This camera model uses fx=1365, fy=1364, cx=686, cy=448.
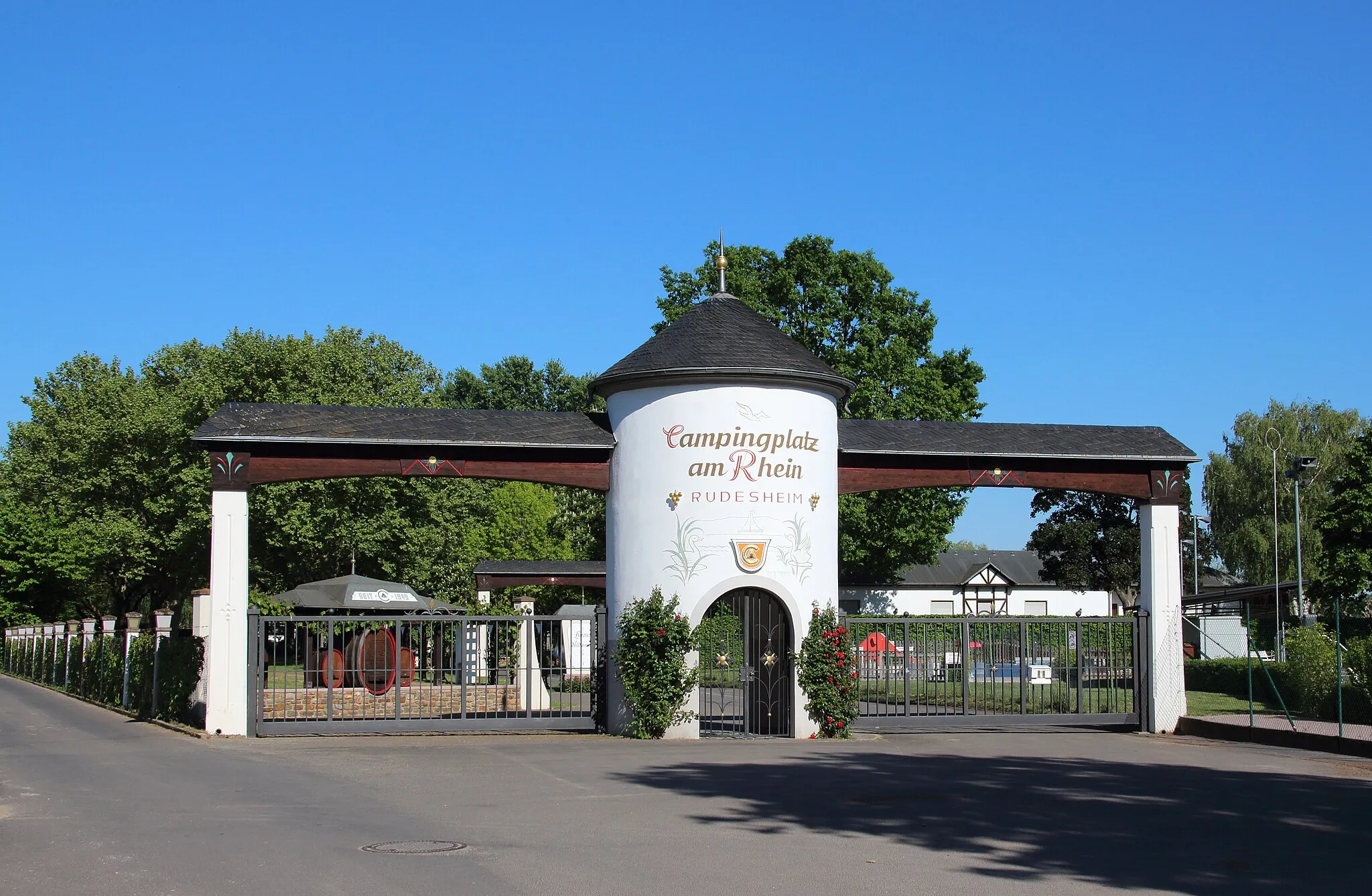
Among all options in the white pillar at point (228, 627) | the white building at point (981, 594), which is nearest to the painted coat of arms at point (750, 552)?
the white pillar at point (228, 627)

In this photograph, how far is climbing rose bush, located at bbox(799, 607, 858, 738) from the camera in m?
21.2

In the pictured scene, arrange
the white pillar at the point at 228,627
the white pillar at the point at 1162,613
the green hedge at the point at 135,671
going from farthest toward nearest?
the white pillar at the point at 1162,613
the green hedge at the point at 135,671
the white pillar at the point at 228,627

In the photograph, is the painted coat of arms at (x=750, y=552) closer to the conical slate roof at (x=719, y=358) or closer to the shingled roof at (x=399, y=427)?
the conical slate roof at (x=719, y=358)

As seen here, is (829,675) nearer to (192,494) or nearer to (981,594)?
(192,494)

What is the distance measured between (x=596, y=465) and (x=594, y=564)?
23.7m

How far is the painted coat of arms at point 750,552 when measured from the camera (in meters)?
21.3

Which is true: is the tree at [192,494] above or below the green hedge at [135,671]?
above

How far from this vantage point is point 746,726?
21812mm

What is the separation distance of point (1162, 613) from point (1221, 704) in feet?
21.4

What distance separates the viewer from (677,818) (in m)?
12.3

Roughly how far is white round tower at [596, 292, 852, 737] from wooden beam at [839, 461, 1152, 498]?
124 centimetres

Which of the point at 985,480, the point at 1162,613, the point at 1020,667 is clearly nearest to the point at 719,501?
the point at 985,480

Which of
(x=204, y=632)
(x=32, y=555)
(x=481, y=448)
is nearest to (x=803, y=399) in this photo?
(x=481, y=448)

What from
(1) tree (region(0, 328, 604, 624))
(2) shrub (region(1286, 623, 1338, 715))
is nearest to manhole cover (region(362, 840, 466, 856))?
(2) shrub (region(1286, 623, 1338, 715))
